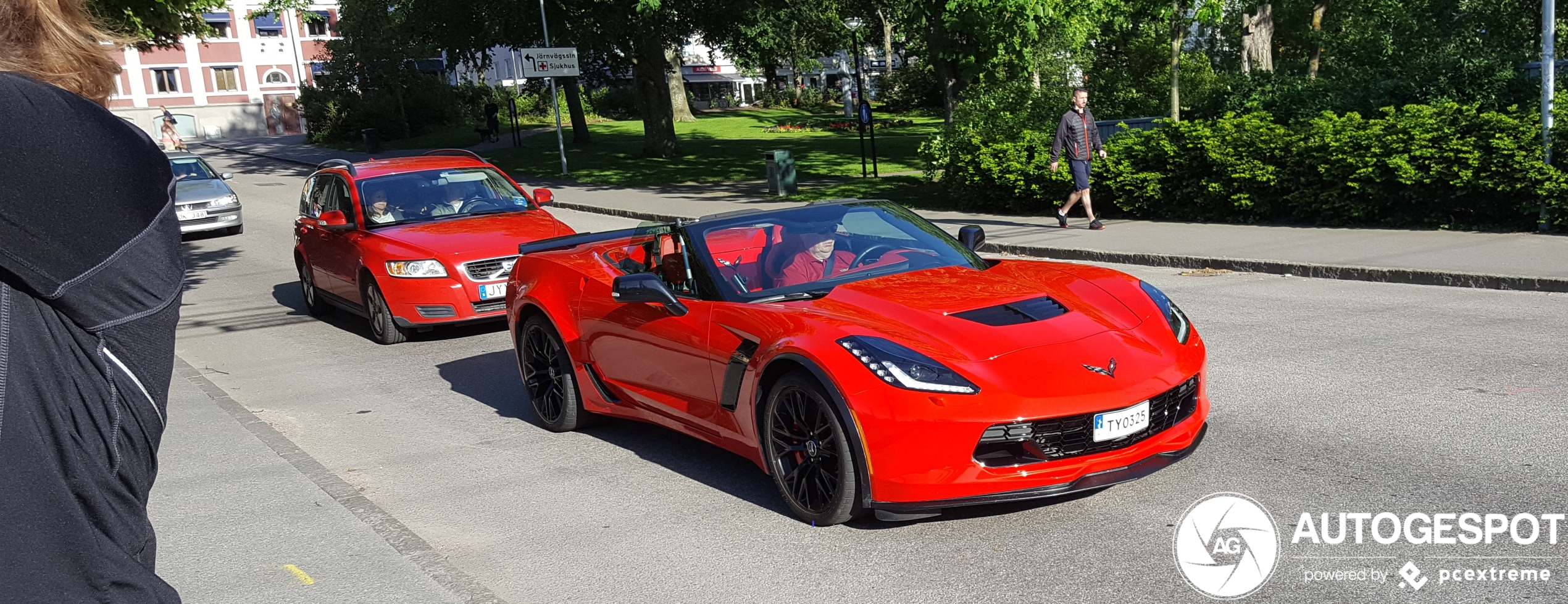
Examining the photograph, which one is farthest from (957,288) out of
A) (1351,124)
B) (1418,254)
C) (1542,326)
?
(1351,124)

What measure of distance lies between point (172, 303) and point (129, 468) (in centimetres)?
24

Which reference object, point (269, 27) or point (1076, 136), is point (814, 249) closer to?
point (1076, 136)

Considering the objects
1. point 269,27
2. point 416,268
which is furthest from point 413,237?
point 269,27

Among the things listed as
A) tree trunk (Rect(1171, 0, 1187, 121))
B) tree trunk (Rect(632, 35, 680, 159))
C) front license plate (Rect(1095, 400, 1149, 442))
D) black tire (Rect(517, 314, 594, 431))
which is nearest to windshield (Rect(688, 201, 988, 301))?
black tire (Rect(517, 314, 594, 431))

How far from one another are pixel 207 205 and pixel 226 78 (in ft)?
216

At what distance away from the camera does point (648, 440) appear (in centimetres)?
741

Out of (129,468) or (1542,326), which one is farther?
(1542,326)

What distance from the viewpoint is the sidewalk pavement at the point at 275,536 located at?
4.92m

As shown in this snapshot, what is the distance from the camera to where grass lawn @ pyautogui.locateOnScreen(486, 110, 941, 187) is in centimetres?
3100

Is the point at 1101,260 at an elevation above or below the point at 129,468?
below

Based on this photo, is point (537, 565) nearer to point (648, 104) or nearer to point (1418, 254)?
point (1418, 254)

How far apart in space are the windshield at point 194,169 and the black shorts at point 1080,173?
16.6 m

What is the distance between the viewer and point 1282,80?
1783cm

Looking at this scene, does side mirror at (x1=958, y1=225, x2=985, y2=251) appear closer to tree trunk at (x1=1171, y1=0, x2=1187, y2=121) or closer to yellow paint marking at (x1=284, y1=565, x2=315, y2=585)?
yellow paint marking at (x1=284, y1=565, x2=315, y2=585)
